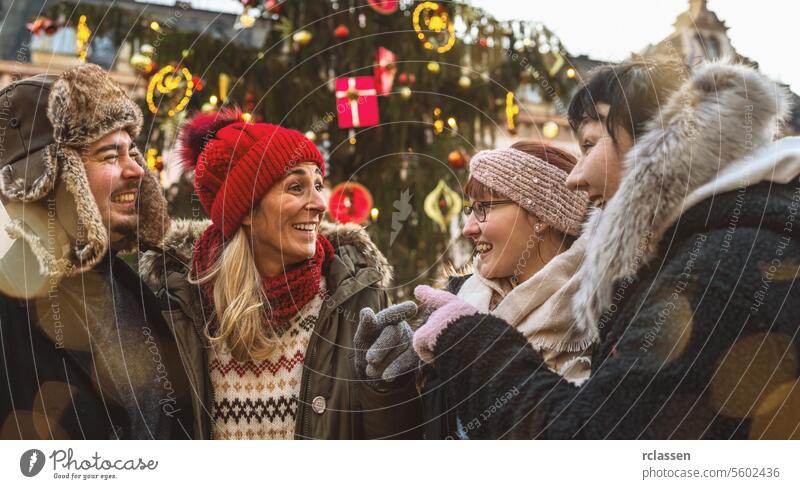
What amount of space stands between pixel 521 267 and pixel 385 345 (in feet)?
0.93

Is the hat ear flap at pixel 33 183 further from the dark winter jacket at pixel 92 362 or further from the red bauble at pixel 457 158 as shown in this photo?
the red bauble at pixel 457 158

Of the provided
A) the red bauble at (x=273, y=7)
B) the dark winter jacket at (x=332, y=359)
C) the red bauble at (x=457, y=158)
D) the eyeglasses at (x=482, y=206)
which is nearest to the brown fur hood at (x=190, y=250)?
the dark winter jacket at (x=332, y=359)

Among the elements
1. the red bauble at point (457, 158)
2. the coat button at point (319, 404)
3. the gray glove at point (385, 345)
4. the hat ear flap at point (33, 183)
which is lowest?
the coat button at point (319, 404)

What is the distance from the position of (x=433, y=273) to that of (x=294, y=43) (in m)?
0.62

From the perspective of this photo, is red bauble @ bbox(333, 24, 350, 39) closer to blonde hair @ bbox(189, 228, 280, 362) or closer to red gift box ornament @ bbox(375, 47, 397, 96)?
red gift box ornament @ bbox(375, 47, 397, 96)

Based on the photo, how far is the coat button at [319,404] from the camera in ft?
4.75

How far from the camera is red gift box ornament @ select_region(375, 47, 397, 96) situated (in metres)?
1.81

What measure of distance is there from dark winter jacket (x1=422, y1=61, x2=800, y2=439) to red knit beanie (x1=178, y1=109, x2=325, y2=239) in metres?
0.43

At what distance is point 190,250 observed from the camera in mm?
1566

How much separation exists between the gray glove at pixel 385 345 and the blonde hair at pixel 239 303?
17 cm

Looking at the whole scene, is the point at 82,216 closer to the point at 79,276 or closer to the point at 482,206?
the point at 79,276

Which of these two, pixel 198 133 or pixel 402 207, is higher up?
pixel 198 133

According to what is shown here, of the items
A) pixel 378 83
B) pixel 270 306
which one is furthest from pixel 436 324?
pixel 378 83
